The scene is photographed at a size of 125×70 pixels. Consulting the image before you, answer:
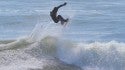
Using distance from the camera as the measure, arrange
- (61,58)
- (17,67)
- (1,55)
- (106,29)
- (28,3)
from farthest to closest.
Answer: (28,3)
(106,29)
(61,58)
(1,55)
(17,67)

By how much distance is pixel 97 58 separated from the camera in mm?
23516

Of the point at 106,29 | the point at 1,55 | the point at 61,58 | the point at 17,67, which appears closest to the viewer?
the point at 17,67

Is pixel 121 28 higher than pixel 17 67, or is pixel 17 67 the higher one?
pixel 17 67

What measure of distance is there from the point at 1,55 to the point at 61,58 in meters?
3.46

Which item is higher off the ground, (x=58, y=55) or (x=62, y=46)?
(x=62, y=46)

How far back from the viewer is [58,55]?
24.1 metres

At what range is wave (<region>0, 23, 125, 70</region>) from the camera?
21.8 metres

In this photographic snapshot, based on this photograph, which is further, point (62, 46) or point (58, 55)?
point (62, 46)

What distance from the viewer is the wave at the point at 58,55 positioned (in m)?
21.8

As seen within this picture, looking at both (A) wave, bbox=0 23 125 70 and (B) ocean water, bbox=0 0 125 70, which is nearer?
(A) wave, bbox=0 23 125 70

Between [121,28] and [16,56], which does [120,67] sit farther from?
[121,28]

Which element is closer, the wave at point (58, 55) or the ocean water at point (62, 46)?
the wave at point (58, 55)

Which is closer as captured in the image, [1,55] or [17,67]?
[17,67]

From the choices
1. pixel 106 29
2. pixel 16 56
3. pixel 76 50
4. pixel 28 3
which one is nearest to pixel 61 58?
pixel 76 50
